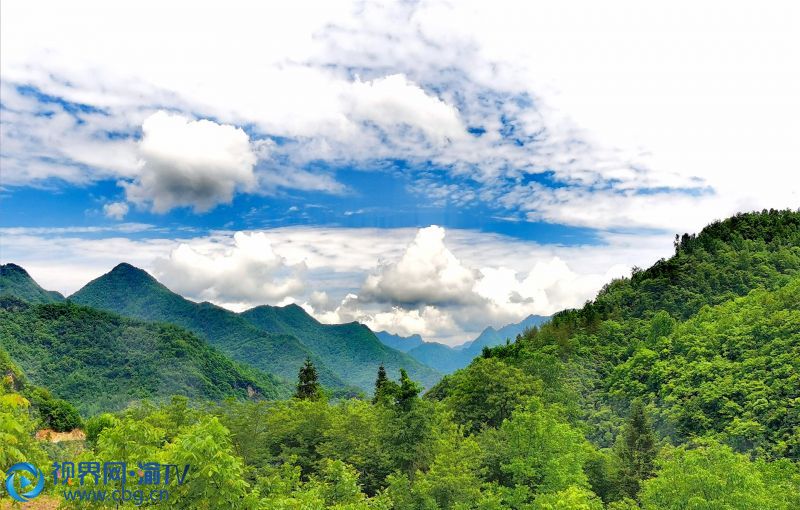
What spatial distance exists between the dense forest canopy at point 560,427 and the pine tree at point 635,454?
13 cm

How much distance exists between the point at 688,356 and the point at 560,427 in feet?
114

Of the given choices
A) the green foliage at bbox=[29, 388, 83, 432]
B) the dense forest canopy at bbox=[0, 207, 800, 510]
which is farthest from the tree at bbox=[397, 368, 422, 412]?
the green foliage at bbox=[29, 388, 83, 432]

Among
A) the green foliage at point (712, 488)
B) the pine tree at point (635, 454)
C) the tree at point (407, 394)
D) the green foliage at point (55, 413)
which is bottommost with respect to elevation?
the green foliage at point (55, 413)

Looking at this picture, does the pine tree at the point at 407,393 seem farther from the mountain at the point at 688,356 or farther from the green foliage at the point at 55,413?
the green foliage at the point at 55,413

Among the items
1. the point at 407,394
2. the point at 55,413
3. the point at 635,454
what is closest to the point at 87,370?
the point at 55,413

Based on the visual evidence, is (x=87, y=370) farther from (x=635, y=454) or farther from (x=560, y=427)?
(x=560, y=427)

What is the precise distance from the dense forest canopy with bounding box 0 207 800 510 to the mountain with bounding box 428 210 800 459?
22cm

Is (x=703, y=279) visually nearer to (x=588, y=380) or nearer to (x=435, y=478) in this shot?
(x=588, y=380)

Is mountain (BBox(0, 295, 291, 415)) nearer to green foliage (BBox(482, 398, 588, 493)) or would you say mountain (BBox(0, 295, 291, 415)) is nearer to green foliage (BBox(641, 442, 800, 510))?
green foliage (BBox(482, 398, 588, 493))

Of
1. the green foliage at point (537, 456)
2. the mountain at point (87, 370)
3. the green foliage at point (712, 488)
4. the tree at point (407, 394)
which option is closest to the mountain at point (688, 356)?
the green foliage at point (712, 488)

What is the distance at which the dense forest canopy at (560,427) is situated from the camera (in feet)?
84.7

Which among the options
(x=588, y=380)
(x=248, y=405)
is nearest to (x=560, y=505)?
(x=248, y=405)

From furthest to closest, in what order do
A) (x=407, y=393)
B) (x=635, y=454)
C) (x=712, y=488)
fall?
1. (x=635, y=454)
2. (x=407, y=393)
3. (x=712, y=488)

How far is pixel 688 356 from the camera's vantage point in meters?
64.8
